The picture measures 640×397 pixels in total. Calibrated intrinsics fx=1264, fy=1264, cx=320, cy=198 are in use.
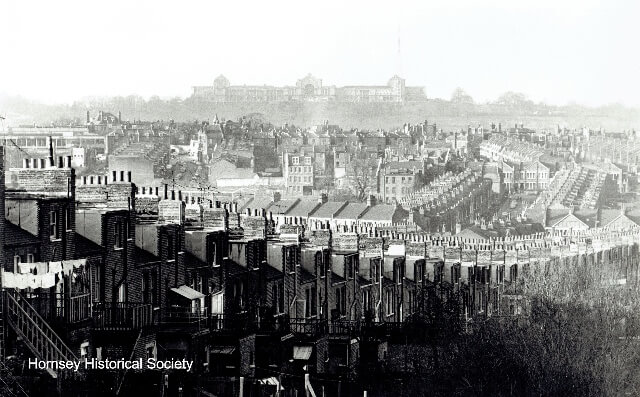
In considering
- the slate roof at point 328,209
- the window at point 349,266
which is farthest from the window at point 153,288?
the slate roof at point 328,209

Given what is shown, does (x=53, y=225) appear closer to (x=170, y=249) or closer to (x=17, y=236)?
(x=17, y=236)

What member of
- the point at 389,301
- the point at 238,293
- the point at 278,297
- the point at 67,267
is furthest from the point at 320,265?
the point at 67,267

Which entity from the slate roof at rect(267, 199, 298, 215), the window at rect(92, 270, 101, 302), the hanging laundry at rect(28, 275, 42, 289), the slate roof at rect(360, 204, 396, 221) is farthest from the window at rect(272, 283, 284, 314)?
the slate roof at rect(360, 204, 396, 221)

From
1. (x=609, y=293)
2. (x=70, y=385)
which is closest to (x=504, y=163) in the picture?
(x=609, y=293)

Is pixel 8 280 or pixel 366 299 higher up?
pixel 8 280

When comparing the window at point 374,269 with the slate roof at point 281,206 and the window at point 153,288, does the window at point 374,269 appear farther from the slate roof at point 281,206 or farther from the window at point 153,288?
the slate roof at point 281,206

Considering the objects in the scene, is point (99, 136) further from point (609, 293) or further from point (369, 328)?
point (609, 293)

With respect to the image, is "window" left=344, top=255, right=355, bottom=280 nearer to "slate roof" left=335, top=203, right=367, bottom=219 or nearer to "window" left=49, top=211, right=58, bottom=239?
"window" left=49, top=211, right=58, bottom=239
